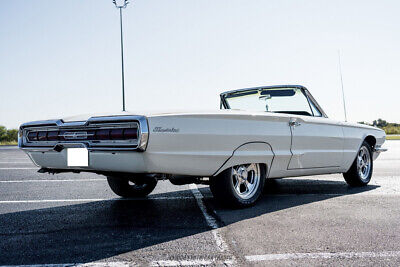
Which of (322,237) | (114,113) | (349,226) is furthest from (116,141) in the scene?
(349,226)

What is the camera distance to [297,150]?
5160 mm

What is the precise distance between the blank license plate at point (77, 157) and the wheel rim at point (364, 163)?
4451 millimetres

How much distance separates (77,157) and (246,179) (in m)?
1.89

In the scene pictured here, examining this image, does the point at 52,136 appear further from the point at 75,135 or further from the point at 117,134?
the point at 117,134

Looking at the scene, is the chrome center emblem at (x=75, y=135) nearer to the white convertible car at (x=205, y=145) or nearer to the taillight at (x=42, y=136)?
the white convertible car at (x=205, y=145)

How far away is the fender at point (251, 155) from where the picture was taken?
14.3 ft

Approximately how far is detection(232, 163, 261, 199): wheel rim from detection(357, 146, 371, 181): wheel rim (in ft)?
8.39

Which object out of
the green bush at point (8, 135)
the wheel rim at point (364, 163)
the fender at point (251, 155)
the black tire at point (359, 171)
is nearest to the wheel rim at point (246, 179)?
the fender at point (251, 155)

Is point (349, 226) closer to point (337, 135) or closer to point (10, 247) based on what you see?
point (337, 135)

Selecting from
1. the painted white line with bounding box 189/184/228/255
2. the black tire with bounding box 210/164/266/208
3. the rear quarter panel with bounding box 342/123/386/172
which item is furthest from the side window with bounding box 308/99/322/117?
A: the painted white line with bounding box 189/184/228/255

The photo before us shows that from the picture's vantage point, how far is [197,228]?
377 cm

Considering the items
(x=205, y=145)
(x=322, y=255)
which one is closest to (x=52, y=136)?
(x=205, y=145)

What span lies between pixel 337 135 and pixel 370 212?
1637 mm

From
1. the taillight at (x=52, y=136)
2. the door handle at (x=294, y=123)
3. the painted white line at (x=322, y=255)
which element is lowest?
the painted white line at (x=322, y=255)
